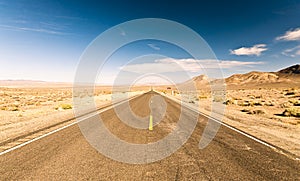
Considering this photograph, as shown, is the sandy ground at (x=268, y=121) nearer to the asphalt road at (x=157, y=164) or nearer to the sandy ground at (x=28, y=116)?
the asphalt road at (x=157, y=164)

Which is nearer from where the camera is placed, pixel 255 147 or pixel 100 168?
pixel 100 168

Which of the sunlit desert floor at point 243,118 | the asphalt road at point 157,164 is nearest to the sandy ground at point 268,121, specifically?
the sunlit desert floor at point 243,118

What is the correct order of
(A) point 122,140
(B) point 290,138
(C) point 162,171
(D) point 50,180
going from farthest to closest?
1. (B) point 290,138
2. (A) point 122,140
3. (C) point 162,171
4. (D) point 50,180

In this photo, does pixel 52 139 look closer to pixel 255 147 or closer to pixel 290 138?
pixel 255 147

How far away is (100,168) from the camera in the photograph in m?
4.93

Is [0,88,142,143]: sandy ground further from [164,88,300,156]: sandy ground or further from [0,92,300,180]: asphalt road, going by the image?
Result: [164,88,300,156]: sandy ground

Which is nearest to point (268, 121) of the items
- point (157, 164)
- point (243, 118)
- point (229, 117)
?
point (243, 118)

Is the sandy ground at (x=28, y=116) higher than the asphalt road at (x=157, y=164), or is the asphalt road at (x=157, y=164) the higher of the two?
the asphalt road at (x=157, y=164)

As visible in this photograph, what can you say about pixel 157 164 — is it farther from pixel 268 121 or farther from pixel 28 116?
pixel 28 116

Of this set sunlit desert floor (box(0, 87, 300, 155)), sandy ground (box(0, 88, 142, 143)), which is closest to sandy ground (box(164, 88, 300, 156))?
sunlit desert floor (box(0, 87, 300, 155))

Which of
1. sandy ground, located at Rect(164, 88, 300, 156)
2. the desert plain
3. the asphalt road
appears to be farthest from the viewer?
the desert plain

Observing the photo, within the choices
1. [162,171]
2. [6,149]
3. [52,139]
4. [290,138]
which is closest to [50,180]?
[162,171]

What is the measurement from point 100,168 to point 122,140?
2.78 m

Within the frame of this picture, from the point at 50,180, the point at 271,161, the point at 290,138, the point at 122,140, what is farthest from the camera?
the point at 290,138
